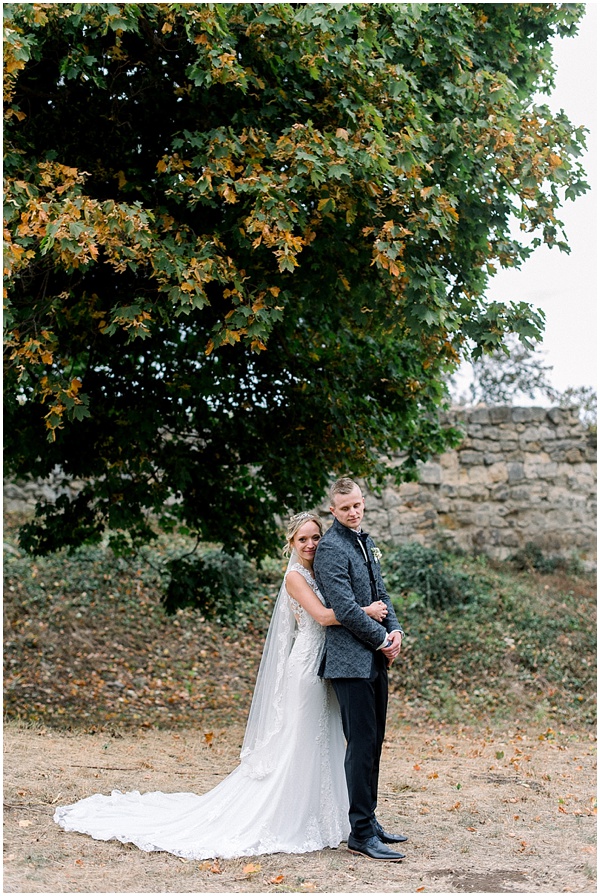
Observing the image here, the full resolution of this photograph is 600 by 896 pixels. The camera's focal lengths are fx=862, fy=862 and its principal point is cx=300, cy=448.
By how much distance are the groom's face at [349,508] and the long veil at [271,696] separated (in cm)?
42

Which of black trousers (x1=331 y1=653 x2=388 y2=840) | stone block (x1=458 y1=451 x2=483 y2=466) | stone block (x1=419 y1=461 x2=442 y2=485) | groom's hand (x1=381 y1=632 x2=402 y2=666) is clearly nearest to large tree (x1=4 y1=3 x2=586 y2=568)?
groom's hand (x1=381 y1=632 x2=402 y2=666)

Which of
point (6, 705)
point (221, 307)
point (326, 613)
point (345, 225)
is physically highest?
point (345, 225)

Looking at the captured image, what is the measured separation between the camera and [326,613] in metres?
4.57

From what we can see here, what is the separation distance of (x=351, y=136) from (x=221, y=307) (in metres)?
1.94

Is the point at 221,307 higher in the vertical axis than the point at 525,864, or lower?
higher

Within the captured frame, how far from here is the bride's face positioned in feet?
15.8

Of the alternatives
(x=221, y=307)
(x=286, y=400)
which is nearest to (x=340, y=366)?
(x=286, y=400)

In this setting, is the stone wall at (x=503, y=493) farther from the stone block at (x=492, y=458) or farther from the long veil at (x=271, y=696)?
the long veil at (x=271, y=696)

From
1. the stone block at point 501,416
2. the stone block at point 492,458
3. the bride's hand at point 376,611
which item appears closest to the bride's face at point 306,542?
the bride's hand at point 376,611

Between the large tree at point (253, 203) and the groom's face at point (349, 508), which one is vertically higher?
the large tree at point (253, 203)

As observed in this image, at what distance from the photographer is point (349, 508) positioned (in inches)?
183

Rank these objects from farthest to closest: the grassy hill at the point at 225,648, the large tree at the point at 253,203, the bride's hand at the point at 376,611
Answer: the grassy hill at the point at 225,648
the large tree at the point at 253,203
the bride's hand at the point at 376,611

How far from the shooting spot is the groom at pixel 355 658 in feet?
14.6

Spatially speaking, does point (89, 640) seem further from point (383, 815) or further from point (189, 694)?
point (383, 815)
